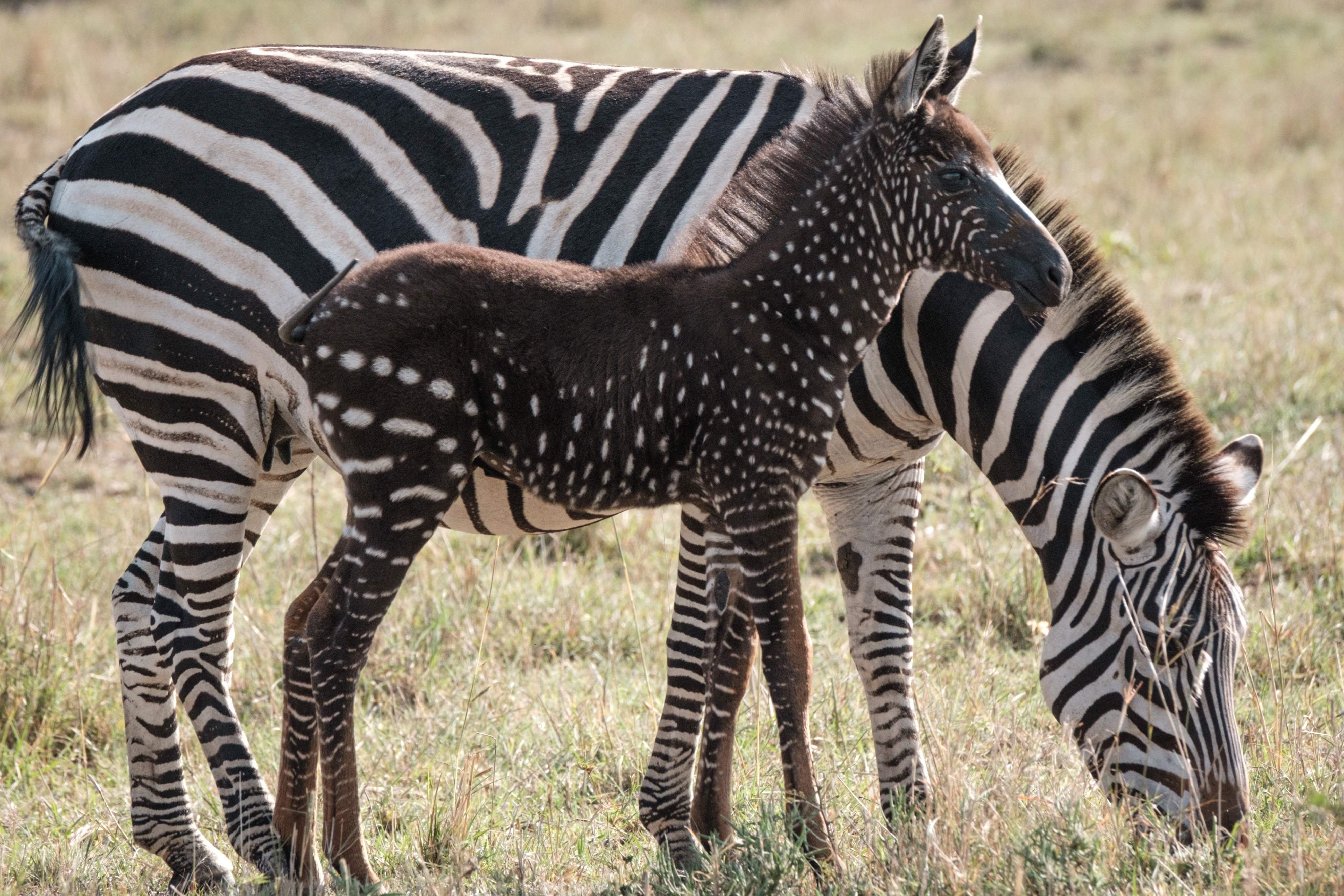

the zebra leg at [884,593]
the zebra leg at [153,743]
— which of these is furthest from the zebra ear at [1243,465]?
the zebra leg at [153,743]

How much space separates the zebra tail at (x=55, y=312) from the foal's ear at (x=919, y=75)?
2.61m

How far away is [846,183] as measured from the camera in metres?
3.80

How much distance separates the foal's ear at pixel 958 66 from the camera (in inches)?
149

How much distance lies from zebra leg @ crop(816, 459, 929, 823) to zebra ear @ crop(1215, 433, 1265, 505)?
3.82 feet

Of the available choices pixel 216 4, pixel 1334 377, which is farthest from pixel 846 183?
pixel 216 4

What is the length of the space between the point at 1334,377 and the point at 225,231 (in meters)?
6.49

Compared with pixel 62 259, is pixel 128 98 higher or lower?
higher

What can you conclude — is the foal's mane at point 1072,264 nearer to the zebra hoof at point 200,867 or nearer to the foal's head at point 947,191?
the foal's head at point 947,191

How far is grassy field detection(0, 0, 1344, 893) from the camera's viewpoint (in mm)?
3795

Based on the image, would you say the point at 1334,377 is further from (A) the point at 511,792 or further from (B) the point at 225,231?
(B) the point at 225,231

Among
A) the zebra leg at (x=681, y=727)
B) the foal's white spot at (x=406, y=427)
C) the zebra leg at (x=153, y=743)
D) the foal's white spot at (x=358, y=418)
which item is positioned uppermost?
the foal's white spot at (x=406, y=427)

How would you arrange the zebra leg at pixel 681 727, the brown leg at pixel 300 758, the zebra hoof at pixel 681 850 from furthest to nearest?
the zebra leg at pixel 681 727 < the zebra hoof at pixel 681 850 < the brown leg at pixel 300 758

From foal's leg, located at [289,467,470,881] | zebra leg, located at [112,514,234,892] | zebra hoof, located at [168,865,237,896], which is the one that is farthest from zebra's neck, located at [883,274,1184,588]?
zebra hoof, located at [168,865,237,896]

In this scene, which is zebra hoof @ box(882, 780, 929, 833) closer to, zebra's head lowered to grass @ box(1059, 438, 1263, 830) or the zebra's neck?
zebra's head lowered to grass @ box(1059, 438, 1263, 830)
